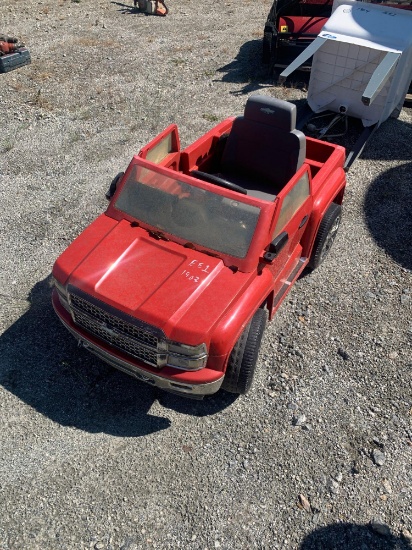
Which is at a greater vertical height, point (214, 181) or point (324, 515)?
point (214, 181)

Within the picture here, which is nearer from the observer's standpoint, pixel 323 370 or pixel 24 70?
pixel 323 370

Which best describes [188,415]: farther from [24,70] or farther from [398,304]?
[24,70]

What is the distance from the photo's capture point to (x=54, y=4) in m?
14.8

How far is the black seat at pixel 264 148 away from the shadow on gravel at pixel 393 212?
1909 millimetres

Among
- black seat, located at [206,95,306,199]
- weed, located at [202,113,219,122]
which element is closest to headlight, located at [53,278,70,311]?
black seat, located at [206,95,306,199]

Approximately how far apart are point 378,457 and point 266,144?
3.47 metres

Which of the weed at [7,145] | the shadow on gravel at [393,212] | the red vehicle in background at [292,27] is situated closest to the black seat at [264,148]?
the shadow on gravel at [393,212]

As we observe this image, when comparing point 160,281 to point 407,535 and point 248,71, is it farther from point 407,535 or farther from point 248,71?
point 248,71

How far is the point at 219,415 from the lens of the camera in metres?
4.84

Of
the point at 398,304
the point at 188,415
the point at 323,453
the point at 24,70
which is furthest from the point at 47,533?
the point at 24,70

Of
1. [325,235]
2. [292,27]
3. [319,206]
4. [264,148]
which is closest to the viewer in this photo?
[319,206]

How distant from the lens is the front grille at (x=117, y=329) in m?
4.26

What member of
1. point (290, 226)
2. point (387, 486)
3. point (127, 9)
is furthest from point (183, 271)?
point (127, 9)

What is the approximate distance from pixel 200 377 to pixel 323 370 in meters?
1.59
